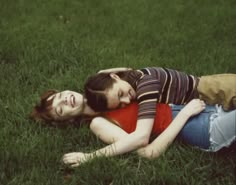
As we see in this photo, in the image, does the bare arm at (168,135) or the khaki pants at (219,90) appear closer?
the bare arm at (168,135)

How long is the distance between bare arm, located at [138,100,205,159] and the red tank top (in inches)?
5.6

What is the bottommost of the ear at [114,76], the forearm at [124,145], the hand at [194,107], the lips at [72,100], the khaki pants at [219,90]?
the forearm at [124,145]

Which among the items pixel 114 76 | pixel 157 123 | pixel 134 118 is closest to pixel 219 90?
pixel 157 123

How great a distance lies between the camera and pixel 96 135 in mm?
4102

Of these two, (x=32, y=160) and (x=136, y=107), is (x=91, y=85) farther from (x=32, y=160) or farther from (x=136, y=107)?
(x=32, y=160)

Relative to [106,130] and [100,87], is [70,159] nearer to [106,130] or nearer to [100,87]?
[106,130]

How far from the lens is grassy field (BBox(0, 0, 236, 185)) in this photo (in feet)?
12.1

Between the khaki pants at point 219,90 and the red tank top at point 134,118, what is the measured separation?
31 centimetres

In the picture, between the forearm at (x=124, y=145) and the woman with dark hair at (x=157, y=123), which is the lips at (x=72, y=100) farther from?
the forearm at (x=124, y=145)

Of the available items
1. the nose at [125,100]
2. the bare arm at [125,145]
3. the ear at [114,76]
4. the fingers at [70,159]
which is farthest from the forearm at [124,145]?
the ear at [114,76]

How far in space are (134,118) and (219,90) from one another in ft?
2.26

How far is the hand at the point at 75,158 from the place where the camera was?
3.78 m

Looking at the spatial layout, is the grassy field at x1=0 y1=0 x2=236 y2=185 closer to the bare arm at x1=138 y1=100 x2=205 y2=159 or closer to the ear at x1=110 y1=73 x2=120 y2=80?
the bare arm at x1=138 y1=100 x2=205 y2=159

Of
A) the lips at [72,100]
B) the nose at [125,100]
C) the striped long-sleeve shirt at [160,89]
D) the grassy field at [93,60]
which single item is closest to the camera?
the grassy field at [93,60]
